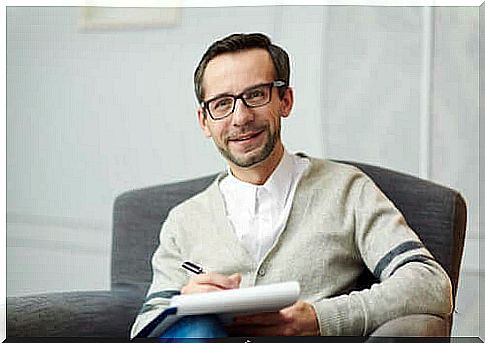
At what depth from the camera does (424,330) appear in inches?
70.7

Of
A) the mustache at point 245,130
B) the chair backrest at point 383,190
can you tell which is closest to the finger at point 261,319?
the chair backrest at point 383,190

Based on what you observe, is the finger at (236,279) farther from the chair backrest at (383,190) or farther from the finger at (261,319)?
the chair backrest at (383,190)

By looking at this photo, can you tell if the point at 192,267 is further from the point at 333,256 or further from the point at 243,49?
the point at 243,49

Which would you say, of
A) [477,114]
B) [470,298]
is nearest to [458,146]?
[477,114]

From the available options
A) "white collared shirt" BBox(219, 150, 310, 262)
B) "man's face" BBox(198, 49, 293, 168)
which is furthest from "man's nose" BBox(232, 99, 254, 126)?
"white collared shirt" BBox(219, 150, 310, 262)

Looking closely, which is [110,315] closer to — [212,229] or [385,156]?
[212,229]

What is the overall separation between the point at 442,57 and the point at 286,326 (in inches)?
23.2

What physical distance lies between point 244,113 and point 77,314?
50 cm

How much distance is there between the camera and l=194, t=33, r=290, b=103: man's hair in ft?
6.31

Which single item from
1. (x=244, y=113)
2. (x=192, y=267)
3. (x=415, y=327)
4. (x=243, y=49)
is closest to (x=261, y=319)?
(x=192, y=267)

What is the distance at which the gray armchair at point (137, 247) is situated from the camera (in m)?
1.92

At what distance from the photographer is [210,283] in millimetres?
1868

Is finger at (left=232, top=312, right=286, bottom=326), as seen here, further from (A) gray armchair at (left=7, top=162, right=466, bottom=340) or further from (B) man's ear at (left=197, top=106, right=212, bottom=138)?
(B) man's ear at (left=197, top=106, right=212, bottom=138)

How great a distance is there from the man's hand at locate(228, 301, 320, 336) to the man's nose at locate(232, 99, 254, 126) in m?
0.35
